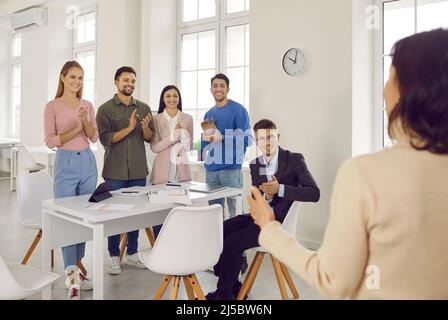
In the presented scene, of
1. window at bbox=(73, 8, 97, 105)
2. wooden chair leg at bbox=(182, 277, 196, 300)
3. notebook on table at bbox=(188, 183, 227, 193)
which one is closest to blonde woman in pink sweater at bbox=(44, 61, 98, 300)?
notebook on table at bbox=(188, 183, 227, 193)

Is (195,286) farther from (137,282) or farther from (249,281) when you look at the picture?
(137,282)

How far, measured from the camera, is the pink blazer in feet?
11.7

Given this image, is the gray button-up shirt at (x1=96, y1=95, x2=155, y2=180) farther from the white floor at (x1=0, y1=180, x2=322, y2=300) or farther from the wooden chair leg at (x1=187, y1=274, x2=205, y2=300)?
the wooden chair leg at (x1=187, y1=274, x2=205, y2=300)

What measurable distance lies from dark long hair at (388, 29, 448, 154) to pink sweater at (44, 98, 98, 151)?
2633 millimetres

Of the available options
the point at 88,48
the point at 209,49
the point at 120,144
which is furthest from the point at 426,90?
the point at 88,48

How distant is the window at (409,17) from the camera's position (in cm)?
366

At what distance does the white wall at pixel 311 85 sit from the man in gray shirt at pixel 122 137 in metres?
1.45

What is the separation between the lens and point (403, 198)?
35.1 inches

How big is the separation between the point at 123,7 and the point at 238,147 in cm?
310

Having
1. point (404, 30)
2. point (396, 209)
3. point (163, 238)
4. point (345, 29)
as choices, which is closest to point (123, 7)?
point (345, 29)

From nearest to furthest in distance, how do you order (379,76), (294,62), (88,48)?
(379,76) → (294,62) → (88,48)

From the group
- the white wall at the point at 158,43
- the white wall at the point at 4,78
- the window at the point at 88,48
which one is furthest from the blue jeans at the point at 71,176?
the white wall at the point at 4,78

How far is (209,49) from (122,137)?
2.65 metres
